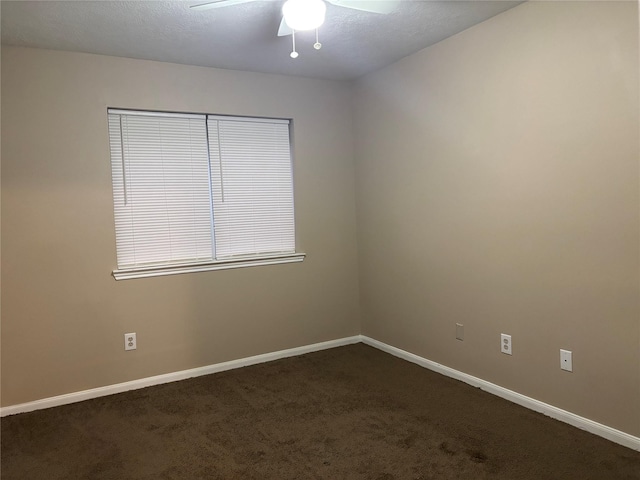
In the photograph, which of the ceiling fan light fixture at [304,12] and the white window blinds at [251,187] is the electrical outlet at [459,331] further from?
the ceiling fan light fixture at [304,12]

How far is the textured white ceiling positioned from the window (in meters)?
0.50

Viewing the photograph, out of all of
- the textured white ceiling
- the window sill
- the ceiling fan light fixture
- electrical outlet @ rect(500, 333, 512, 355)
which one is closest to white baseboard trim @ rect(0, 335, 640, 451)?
electrical outlet @ rect(500, 333, 512, 355)

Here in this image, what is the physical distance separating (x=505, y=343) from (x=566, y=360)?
0.40 meters

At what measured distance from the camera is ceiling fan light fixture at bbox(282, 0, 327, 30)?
82.4 inches

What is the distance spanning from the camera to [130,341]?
331 centimetres

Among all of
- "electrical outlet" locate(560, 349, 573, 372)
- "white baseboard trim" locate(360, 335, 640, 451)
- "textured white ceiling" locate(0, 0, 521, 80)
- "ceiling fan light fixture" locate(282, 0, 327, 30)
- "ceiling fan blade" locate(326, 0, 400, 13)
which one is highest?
"textured white ceiling" locate(0, 0, 521, 80)

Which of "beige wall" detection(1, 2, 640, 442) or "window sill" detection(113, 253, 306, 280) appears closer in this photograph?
"beige wall" detection(1, 2, 640, 442)

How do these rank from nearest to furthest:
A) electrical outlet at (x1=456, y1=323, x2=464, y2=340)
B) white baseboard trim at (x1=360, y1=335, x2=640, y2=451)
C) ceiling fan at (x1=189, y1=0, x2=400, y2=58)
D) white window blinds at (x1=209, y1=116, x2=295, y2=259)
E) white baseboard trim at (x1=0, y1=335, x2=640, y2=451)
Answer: ceiling fan at (x1=189, y1=0, x2=400, y2=58), white baseboard trim at (x1=360, y1=335, x2=640, y2=451), white baseboard trim at (x1=0, y1=335, x2=640, y2=451), electrical outlet at (x1=456, y1=323, x2=464, y2=340), white window blinds at (x1=209, y1=116, x2=295, y2=259)

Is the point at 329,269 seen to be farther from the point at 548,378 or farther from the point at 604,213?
the point at 604,213

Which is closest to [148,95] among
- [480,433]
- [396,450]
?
[396,450]

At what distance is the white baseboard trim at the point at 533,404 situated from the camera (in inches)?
91.7

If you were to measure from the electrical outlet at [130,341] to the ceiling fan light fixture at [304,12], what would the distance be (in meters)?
2.37

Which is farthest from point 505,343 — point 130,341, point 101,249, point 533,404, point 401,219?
point 101,249

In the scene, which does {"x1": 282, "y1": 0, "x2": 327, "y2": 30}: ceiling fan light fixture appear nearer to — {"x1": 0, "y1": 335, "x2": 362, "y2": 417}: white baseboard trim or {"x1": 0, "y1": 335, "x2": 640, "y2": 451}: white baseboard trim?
{"x1": 0, "y1": 335, "x2": 640, "y2": 451}: white baseboard trim
